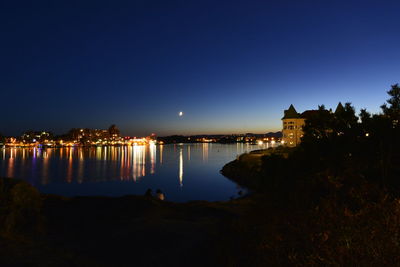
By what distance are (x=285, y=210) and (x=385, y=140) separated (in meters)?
4.23

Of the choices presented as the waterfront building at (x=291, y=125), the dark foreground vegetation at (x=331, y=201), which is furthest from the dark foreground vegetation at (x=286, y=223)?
the waterfront building at (x=291, y=125)

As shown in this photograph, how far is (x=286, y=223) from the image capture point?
22.1 feet

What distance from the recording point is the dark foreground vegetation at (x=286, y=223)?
5500 mm

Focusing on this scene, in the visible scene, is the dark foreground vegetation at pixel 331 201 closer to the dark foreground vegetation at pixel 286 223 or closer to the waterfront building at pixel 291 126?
the dark foreground vegetation at pixel 286 223

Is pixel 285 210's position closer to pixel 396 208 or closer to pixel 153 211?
pixel 396 208

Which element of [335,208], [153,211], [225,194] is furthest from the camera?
[225,194]

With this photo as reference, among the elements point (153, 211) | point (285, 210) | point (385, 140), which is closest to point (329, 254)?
point (285, 210)

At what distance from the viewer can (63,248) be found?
9047 mm

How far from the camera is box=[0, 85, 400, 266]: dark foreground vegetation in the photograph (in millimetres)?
5500

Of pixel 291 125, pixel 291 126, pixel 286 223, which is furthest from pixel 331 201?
pixel 291 125

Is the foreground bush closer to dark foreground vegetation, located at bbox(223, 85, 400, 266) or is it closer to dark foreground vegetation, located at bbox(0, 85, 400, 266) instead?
dark foreground vegetation, located at bbox(0, 85, 400, 266)

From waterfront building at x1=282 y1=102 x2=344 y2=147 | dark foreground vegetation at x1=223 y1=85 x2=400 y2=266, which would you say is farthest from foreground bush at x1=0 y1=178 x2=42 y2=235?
waterfront building at x1=282 y1=102 x2=344 y2=147

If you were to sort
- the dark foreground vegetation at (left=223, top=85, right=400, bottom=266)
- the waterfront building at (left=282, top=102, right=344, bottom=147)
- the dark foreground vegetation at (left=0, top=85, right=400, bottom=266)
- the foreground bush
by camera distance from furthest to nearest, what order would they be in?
the waterfront building at (left=282, top=102, right=344, bottom=147), the foreground bush, the dark foreground vegetation at (left=0, top=85, right=400, bottom=266), the dark foreground vegetation at (left=223, top=85, right=400, bottom=266)

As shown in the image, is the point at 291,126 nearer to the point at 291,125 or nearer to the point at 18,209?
the point at 291,125
